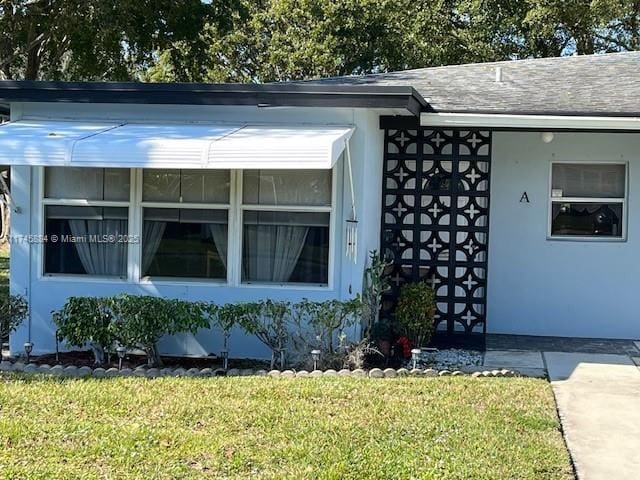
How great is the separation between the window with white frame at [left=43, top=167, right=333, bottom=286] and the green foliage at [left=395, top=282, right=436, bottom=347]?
1250 mm

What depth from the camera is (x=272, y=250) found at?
33.5 feet

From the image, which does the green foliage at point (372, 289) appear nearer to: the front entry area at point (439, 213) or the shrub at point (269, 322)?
the front entry area at point (439, 213)

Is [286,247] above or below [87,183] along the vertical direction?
below

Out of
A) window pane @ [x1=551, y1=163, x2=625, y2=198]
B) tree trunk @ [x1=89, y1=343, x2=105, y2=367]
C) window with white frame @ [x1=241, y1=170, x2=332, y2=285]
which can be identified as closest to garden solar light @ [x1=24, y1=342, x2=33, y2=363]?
tree trunk @ [x1=89, y1=343, x2=105, y2=367]

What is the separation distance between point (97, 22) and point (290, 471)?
19.0 meters

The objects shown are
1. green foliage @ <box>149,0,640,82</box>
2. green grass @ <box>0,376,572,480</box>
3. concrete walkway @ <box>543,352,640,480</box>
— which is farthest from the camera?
green foliage @ <box>149,0,640,82</box>

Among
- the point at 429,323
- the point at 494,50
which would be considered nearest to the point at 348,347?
the point at 429,323

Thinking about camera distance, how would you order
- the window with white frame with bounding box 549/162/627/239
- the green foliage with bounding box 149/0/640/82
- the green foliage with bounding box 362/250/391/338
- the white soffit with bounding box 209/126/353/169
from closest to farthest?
the white soffit with bounding box 209/126/353/169 < the green foliage with bounding box 362/250/391/338 < the window with white frame with bounding box 549/162/627/239 < the green foliage with bounding box 149/0/640/82

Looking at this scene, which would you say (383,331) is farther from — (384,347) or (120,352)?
(120,352)

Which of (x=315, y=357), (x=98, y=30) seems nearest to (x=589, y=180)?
(x=315, y=357)

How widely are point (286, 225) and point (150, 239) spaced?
173 centimetres

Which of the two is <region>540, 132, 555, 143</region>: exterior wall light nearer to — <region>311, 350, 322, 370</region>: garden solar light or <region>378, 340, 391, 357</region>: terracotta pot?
<region>378, 340, 391, 357</region>: terracotta pot

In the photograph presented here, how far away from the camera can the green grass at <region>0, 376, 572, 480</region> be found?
5.91 m

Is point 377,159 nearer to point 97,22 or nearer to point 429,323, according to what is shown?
point 429,323
